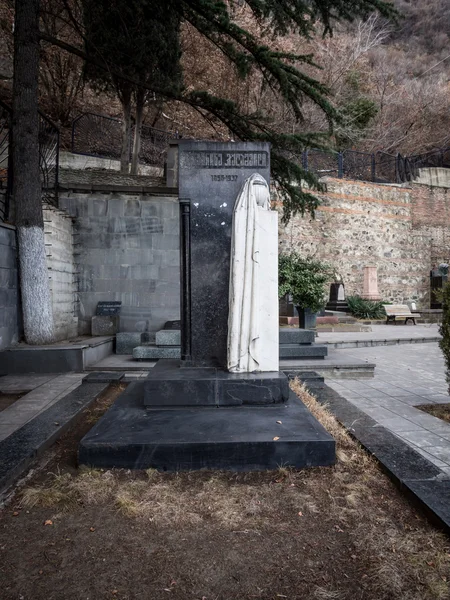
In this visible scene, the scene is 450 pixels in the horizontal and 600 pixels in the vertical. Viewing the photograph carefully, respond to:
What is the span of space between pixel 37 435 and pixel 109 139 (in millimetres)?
17587

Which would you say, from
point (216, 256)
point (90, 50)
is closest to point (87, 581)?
point (216, 256)

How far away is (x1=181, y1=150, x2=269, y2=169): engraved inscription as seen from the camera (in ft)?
13.7

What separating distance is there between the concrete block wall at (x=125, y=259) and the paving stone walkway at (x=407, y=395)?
4.55 m

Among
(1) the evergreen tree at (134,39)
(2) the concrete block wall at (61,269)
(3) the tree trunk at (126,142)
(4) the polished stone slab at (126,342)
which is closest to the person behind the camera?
(1) the evergreen tree at (134,39)

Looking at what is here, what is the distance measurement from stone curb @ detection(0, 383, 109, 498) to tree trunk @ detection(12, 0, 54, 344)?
2.86 meters

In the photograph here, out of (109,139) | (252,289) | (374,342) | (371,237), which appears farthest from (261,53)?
(371,237)

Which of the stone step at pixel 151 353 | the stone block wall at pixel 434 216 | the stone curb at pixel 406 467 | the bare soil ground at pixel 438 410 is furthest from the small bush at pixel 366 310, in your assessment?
the stone curb at pixel 406 467

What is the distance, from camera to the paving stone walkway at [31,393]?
167 inches

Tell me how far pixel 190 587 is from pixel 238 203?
120 inches

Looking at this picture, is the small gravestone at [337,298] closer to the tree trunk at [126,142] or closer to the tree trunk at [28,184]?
the tree trunk at [126,142]

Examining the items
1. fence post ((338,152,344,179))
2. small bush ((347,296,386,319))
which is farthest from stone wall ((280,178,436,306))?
small bush ((347,296,386,319))

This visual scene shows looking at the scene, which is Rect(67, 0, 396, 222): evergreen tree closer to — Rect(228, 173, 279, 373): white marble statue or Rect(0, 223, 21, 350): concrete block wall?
Rect(0, 223, 21, 350): concrete block wall

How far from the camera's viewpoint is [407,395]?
553 centimetres

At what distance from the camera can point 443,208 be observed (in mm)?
22094
